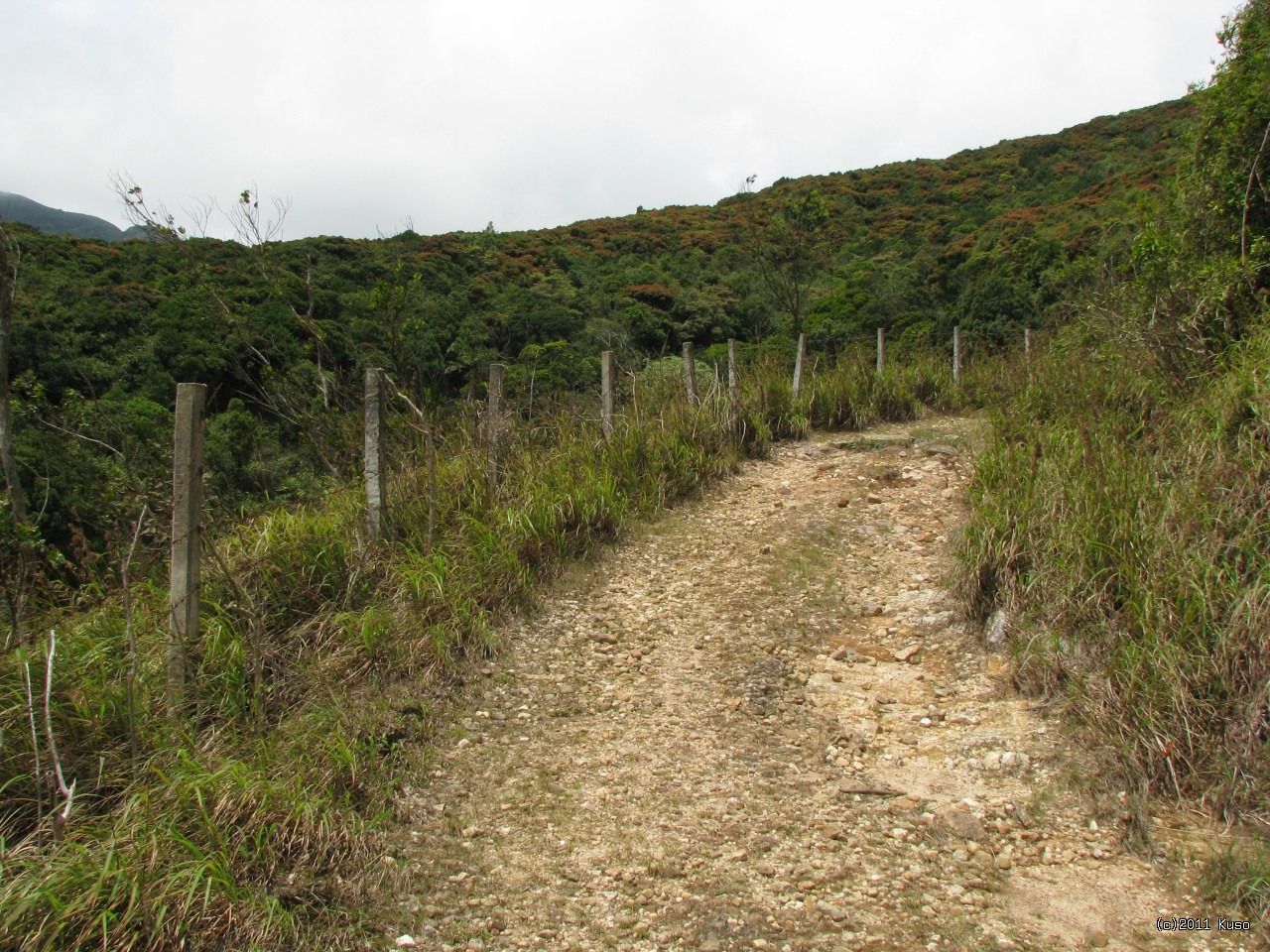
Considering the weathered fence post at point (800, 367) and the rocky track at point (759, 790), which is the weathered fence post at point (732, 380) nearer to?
the weathered fence post at point (800, 367)

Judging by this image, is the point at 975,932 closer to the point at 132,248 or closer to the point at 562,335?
the point at 562,335

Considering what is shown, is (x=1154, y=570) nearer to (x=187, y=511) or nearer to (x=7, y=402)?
(x=187, y=511)

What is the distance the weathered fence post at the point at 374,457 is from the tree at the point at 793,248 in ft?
45.0

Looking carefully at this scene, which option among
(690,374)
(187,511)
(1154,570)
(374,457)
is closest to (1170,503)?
(1154,570)

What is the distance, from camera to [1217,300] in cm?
559

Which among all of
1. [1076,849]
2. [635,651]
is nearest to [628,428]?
[635,651]

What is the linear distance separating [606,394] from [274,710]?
4.35m

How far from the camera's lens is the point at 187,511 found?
3633 millimetres

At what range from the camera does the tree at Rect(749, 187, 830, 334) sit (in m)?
17.6

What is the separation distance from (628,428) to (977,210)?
30.8 metres

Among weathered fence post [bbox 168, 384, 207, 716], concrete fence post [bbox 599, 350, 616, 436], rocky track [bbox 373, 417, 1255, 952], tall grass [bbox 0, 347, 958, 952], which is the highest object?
concrete fence post [bbox 599, 350, 616, 436]

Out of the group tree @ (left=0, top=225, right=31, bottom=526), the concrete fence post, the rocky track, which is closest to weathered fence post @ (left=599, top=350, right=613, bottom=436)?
the concrete fence post

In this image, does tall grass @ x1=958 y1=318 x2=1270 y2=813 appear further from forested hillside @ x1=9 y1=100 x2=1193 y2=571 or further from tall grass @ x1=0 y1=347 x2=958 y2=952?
forested hillside @ x1=9 y1=100 x2=1193 y2=571

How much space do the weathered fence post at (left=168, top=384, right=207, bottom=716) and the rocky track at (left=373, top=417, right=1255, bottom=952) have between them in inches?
52.2
